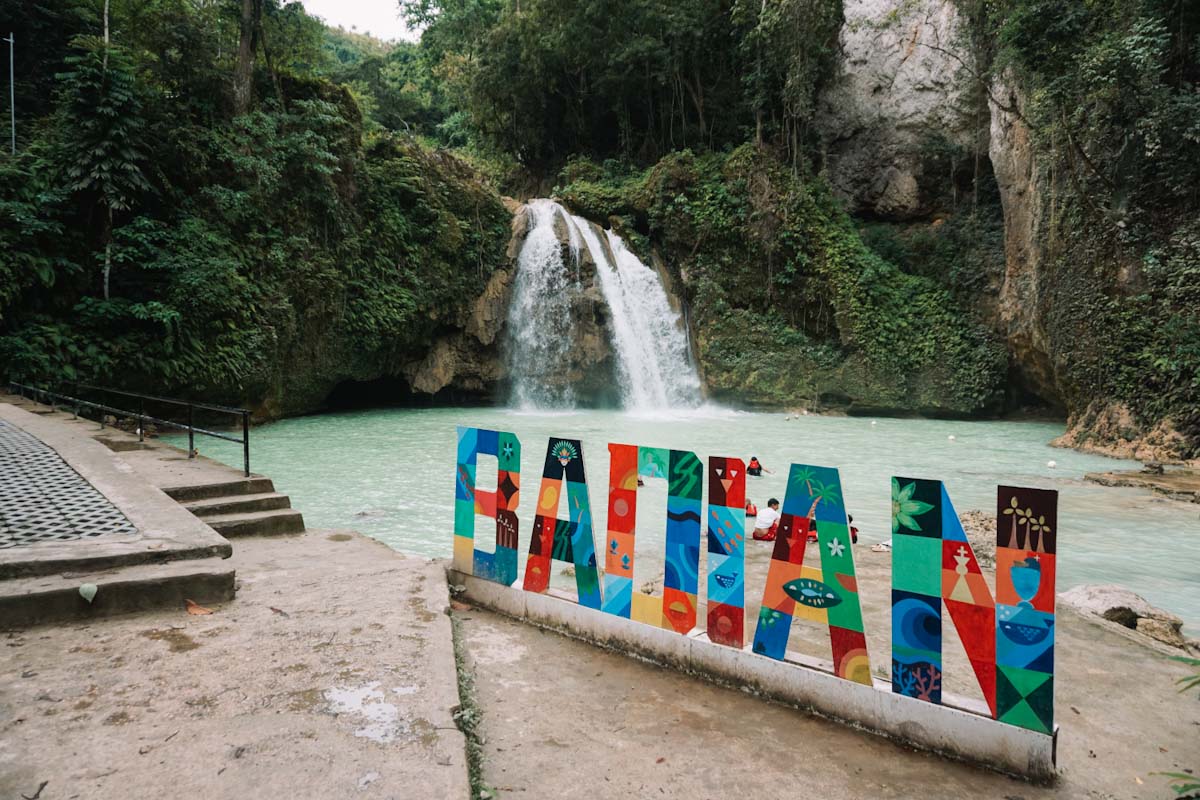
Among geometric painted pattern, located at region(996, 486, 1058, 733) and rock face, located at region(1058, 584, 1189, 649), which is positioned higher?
geometric painted pattern, located at region(996, 486, 1058, 733)

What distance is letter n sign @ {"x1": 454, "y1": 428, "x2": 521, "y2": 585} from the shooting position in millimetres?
3828

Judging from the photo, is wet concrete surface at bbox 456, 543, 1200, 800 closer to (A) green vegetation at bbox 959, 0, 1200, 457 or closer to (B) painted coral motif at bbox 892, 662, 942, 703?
(B) painted coral motif at bbox 892, 662, 942, 703

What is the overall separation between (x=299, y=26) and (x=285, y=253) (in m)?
9.02

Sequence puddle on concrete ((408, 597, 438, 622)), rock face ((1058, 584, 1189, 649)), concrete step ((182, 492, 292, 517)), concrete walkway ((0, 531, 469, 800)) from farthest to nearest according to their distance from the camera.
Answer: concrete step ((182, 492, 292, 517)) < rock face ((1058, 584, 1189, 649)) < puddle on concrete ((408, 597, 438, 622)) < concrete walkway ((0, 531, 469, 800))

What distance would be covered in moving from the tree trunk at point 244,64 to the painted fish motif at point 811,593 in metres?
17.4

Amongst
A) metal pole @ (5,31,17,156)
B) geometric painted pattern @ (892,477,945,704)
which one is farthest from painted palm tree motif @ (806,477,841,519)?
metal pole @ (5,31,17,156)

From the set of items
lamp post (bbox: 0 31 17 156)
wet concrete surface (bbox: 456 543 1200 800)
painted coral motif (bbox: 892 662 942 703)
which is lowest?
wet concrete surface (bbox: 456 543 1200 800)

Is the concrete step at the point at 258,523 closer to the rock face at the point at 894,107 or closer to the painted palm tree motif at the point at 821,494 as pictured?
the painted palm tree motif at the point at 821,494

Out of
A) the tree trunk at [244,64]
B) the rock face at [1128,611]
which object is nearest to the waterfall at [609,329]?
the tree trunk at [244,64]

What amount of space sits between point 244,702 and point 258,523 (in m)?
3.41

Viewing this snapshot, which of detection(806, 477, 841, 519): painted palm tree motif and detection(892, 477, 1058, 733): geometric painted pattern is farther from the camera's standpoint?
detection(806, 477, 841, 519): painted palm tree motif

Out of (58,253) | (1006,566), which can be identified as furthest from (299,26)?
(1006,566)

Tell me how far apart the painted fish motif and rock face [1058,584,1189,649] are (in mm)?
2624

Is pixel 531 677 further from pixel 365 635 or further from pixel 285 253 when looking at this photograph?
pixel 285 253
